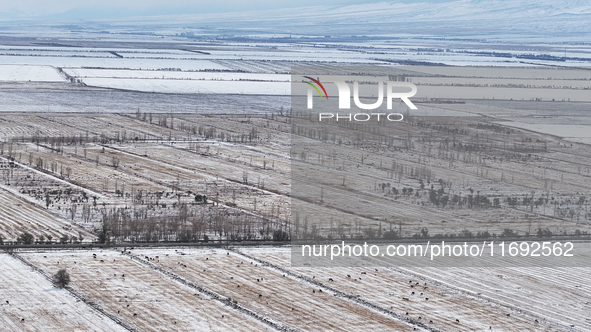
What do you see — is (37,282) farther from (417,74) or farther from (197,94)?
(417,74)

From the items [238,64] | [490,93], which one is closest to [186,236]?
[490,93]

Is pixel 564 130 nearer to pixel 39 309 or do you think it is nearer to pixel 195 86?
pixel 195 86

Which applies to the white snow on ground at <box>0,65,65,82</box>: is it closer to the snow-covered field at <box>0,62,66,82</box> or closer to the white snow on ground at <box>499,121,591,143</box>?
the snow-covered field at <box>0,62,66,82</box>

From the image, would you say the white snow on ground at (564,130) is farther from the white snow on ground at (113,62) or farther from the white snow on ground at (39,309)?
the white snow on ground at (113,62)

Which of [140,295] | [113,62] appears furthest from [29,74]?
[140,295]

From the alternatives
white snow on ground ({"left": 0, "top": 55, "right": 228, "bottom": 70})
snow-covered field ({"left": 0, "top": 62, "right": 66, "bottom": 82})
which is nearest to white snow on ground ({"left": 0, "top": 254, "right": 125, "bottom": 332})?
snow-covered field ({"left": 0, "top": 62, "right": 66, "bottom": 82})

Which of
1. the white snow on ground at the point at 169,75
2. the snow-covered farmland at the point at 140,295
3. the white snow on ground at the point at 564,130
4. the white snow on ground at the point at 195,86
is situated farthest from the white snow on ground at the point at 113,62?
the snow-covered farmland at the point at 140,295
